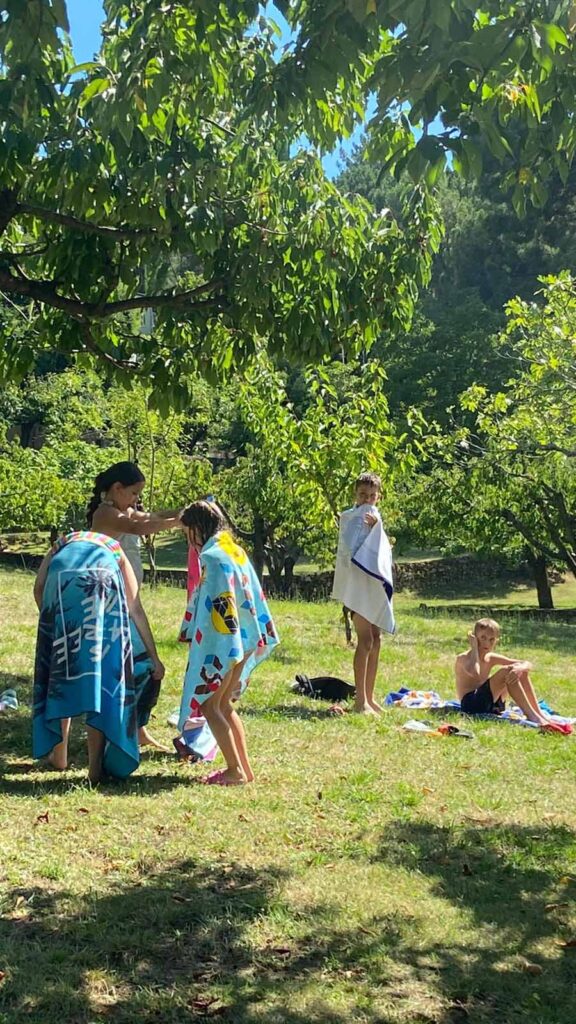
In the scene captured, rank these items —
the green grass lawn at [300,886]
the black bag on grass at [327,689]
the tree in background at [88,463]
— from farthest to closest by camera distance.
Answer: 1. the tree in background at [88,463]
2. the black bag on grass at [327,689]
3. the green grass lawn at [300,886]

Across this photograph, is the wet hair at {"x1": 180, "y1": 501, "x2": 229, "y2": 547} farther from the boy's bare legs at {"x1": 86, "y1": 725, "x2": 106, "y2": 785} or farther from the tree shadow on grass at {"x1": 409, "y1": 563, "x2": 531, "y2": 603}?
the tree shadow on grass at {"x1": 409, "y1": 563, "x2": 531, "y2": 603}

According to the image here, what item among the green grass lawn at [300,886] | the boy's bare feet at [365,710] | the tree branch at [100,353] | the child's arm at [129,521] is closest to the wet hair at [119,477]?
the child's arm at [129,521]

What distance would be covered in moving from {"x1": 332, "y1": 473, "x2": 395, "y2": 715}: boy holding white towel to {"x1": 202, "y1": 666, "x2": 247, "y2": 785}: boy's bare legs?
2616 millimetres

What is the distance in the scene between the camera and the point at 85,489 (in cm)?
2375

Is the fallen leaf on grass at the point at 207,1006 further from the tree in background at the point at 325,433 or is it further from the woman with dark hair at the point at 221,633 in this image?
the tree in background at the point at 325,433

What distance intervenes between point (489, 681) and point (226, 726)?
3583 millimetres

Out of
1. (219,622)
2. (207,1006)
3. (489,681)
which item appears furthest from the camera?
(489,681)

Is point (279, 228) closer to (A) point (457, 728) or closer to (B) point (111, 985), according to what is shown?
(A) point (457, 728)

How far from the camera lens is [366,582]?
9.02 metres

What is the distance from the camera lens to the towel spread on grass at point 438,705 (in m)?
8.98

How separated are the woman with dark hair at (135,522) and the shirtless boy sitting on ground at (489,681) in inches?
138

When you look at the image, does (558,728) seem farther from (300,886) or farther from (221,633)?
(300,886)

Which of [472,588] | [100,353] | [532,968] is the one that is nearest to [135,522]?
[100,353]

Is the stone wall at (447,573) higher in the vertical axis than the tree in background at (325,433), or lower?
lower
